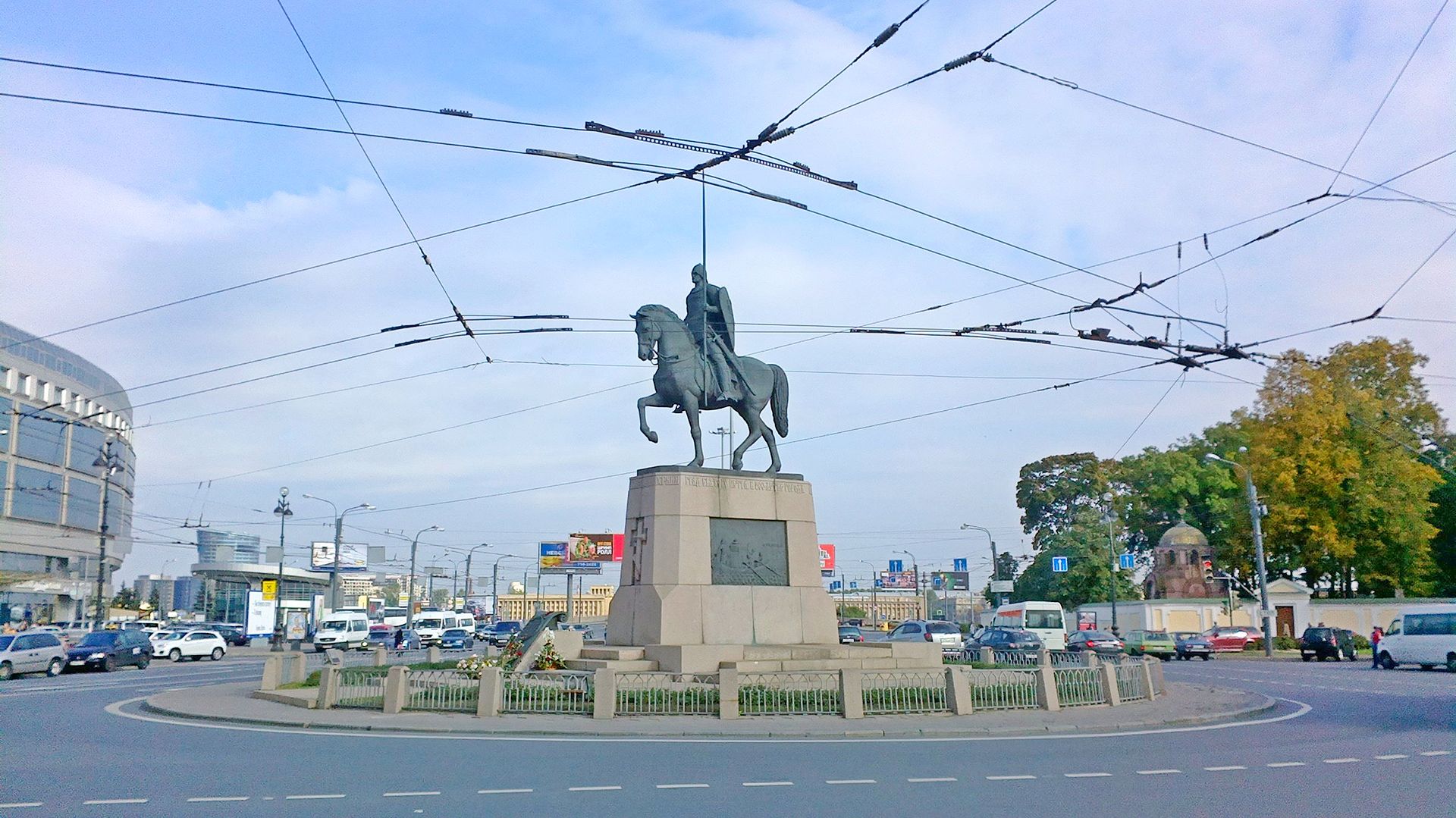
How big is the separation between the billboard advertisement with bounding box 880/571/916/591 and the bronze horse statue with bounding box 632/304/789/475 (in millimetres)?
87272

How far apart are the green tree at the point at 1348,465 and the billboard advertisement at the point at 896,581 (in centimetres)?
5028

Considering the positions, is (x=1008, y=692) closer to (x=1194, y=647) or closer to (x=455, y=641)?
(x=1194, y=647)

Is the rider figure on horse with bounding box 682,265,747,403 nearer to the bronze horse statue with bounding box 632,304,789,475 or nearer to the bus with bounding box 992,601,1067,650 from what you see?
the bronze horse statue with bounding box 632,304,789,475

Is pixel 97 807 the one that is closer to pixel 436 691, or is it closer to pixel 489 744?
pixel 489 744

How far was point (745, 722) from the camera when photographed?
1812 cm

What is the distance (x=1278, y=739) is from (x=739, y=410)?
12.9 metres

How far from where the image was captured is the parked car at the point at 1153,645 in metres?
53.1

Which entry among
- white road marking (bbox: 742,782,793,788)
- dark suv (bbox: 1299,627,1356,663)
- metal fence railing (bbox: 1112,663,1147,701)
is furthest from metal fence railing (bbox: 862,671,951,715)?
dark suv (bbox: 1299,627,1356,663)

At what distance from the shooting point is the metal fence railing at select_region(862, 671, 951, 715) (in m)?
19.3

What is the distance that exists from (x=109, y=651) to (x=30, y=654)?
394 centimetres

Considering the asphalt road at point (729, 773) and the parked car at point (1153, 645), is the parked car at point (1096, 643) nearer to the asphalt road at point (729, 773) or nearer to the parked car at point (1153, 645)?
the parked car at point (1153, 645)

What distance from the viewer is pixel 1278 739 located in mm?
16203

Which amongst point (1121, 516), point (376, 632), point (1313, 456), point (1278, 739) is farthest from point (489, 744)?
point (1121, 516)

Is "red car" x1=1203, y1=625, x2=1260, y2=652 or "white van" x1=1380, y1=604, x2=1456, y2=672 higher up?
"white van" x1=1380, y1=604, x2=1456, y2=672
